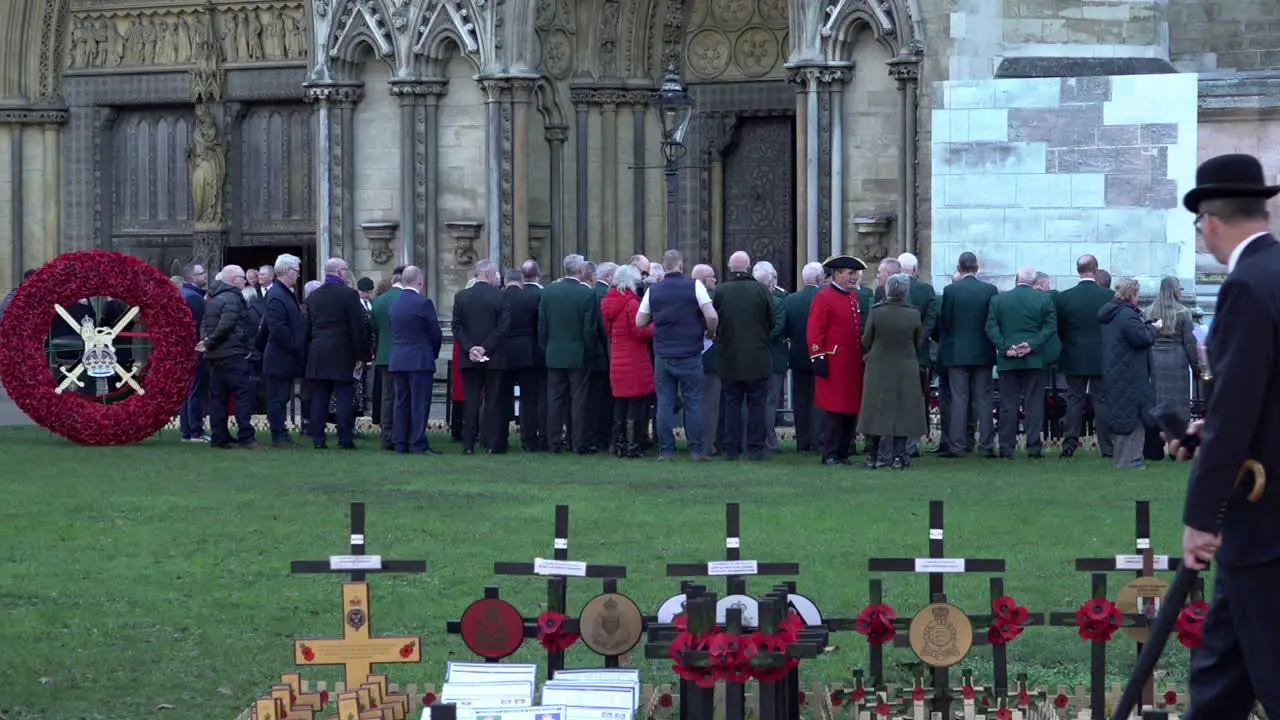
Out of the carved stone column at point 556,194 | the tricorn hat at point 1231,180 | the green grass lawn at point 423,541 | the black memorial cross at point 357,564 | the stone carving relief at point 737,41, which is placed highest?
the stone carving relief at point 737,41

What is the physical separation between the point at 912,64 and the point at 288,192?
29.9 ft

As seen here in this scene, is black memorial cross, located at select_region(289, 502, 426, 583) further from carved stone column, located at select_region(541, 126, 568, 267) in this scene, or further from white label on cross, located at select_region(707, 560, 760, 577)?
carved stone column, located at select_region(541, 126, 568, 267)

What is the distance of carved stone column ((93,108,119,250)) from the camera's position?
2938 centimetres

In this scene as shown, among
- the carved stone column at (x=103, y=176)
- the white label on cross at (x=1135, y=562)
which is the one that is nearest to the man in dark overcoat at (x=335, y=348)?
the carved stone column at (x=103, y=176)

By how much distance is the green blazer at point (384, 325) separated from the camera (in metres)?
20.9

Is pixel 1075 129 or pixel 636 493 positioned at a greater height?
pixel 1075 129

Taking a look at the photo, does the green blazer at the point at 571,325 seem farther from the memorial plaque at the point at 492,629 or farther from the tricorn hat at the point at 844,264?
→ the memorial plaque at the point at 492,629

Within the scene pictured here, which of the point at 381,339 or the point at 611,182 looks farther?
the point at 611,182

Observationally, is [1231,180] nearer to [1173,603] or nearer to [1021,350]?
[1173,603]

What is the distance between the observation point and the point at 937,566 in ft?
28.0

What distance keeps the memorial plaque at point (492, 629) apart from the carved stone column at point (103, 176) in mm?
21952

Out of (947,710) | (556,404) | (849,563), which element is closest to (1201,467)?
(947,710)

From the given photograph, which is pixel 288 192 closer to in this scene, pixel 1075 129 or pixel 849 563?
pixel 1075 129

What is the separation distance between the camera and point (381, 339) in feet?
68.8
